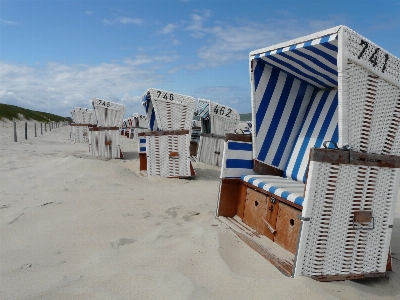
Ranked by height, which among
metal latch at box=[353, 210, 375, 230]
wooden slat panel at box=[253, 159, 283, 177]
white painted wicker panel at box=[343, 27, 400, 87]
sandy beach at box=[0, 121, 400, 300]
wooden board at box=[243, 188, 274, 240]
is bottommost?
sandy beach at box=[0, 121, 400, 300]

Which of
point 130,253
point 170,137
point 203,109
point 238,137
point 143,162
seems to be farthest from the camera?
point 203,109

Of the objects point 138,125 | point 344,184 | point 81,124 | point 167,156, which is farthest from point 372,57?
point 138,125

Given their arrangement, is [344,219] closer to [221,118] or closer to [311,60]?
[311,60]

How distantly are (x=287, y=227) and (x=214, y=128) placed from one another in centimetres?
836

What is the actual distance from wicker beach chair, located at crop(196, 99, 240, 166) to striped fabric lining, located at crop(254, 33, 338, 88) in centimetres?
701

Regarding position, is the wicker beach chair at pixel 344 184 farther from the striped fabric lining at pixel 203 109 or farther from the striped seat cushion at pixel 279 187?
the striped fabric lining at pixel 203 109

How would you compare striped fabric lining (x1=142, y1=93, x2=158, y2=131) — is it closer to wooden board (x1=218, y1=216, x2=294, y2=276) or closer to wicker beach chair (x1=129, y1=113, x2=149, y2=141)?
wooden board (x1=218, y1=216, x2=294, y2=276)

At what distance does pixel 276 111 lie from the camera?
4.46 m

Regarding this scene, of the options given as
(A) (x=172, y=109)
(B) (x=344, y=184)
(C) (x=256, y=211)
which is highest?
(A) (x=172, y=109)

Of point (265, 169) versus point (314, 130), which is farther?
point (265, 169)

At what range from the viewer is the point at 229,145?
167 inches

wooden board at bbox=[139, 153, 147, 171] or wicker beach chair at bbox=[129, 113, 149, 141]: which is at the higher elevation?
wicker beach chair at bbox=[129, 113, 149, 141]

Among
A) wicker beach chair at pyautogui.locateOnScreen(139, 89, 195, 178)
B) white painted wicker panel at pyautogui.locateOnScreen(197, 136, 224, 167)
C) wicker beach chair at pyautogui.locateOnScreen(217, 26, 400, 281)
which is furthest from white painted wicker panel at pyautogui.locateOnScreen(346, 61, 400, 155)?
white painted wicker panel at pyautogui.locateOnScreen(197, 136, 224, 167)

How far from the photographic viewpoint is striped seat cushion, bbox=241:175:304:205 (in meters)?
3.24
